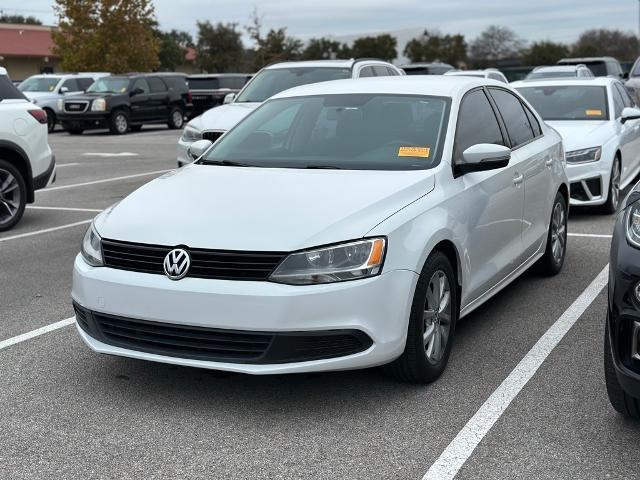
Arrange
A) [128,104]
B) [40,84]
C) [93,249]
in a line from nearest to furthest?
[93,249], [128,104], [40,84]

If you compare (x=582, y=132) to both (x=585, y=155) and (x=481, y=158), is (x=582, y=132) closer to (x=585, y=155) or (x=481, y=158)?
(x=585, y=155)

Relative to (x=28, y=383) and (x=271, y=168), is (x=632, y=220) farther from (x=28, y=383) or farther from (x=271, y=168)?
(x=28, y=383)

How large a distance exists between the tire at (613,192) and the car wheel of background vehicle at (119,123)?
738 inches

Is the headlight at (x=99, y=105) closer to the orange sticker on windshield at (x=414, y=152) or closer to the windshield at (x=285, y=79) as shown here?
the windshield at (x=285, y=79)

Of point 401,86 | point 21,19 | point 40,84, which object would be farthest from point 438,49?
point 401,86

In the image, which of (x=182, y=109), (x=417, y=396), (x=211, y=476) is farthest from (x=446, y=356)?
(x=182, y=109)

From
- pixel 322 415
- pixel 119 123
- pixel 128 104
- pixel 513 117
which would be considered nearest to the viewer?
pixel 322 415

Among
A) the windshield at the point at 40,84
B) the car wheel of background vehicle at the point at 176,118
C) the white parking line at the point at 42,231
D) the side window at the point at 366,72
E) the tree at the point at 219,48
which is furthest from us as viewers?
the tree at the point at 219,48

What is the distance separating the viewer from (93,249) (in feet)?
15.2

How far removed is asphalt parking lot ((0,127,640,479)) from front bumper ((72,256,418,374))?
293 mm

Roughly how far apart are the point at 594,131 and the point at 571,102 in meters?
0.92

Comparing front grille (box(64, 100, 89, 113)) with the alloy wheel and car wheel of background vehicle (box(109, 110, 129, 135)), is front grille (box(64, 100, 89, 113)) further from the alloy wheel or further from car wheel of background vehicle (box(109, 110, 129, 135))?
the alloy wheel

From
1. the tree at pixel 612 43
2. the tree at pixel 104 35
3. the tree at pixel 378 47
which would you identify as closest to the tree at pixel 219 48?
the tree at pixel 378 47

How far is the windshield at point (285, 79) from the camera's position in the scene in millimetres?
12859
